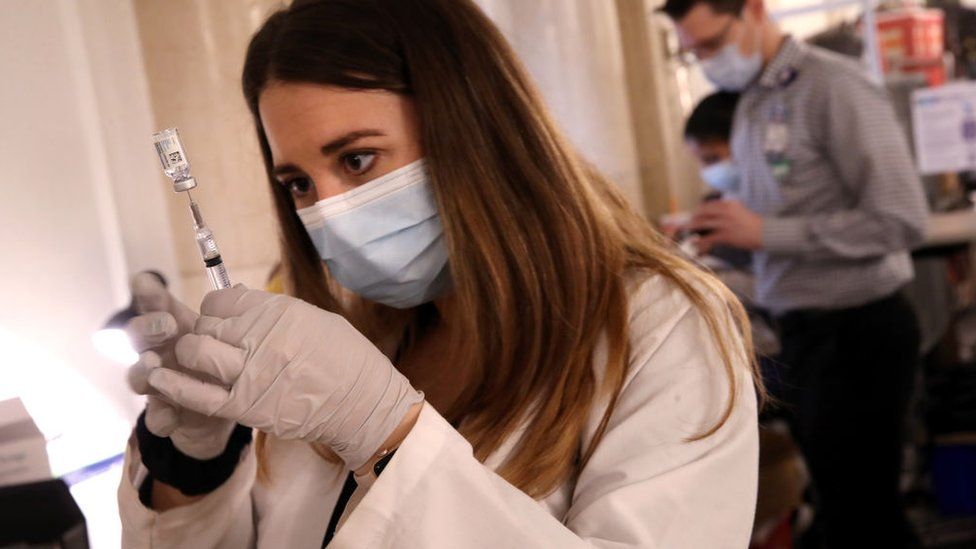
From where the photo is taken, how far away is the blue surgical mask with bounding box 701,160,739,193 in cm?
258

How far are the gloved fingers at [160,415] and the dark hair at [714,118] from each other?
2.09 m

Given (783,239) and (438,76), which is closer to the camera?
(438,76)

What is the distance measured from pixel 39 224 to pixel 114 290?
157mm

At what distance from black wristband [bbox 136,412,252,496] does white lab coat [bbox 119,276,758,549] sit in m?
0.02

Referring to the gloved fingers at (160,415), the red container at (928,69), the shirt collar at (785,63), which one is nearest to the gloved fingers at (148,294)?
the gloved fingers at (160,415)

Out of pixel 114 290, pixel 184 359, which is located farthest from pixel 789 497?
pixel 184 359

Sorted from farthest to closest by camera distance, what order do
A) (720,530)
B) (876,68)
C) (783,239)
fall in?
1. (876,68)
2. (783,239)
3. (720,530)

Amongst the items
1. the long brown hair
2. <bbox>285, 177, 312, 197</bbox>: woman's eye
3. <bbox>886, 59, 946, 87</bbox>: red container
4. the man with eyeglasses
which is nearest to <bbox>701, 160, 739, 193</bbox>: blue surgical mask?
the man with eyeglasses

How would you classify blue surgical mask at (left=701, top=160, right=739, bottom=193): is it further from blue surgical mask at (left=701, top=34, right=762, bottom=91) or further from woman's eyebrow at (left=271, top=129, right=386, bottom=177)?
woman's eyebrow at (left=271, top=129, right=386, bottom=177)

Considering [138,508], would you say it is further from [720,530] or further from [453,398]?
[720,530]

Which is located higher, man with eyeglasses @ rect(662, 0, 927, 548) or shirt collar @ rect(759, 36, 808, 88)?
shirt collar @ rect(759, 36, 808, 88)

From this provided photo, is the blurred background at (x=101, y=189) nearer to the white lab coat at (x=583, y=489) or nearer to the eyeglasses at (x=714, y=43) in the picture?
the white lab coat at (x=583, y=489)

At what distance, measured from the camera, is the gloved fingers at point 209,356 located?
76cm

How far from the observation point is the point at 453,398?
108 cm
